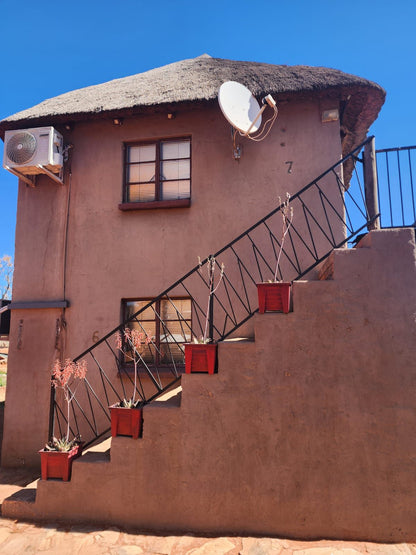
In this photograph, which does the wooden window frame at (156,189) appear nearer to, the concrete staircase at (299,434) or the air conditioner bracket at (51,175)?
the air conditioner bracket at (51,175)

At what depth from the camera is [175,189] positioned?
244 inches

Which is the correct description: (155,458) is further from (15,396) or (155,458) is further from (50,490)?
(15,396)

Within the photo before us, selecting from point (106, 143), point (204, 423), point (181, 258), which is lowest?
point (204, 423)

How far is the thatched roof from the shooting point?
559cm

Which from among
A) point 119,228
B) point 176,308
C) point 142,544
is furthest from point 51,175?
point 142,544

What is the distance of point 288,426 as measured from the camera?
3725 millimetres

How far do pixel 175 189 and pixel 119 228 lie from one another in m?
1.07

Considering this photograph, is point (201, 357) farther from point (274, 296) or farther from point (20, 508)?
point (20, 508)

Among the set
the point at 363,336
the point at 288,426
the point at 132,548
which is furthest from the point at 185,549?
the point at 363,336

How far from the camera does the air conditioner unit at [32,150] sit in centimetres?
593

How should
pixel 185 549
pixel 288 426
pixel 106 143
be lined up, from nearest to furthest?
pixel 185 549 → pixel 288 426 → pixel 106 143

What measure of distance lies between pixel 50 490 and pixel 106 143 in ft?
16.1

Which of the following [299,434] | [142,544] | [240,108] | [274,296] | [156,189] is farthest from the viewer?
[156,189]

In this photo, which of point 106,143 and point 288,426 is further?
point 106,143
